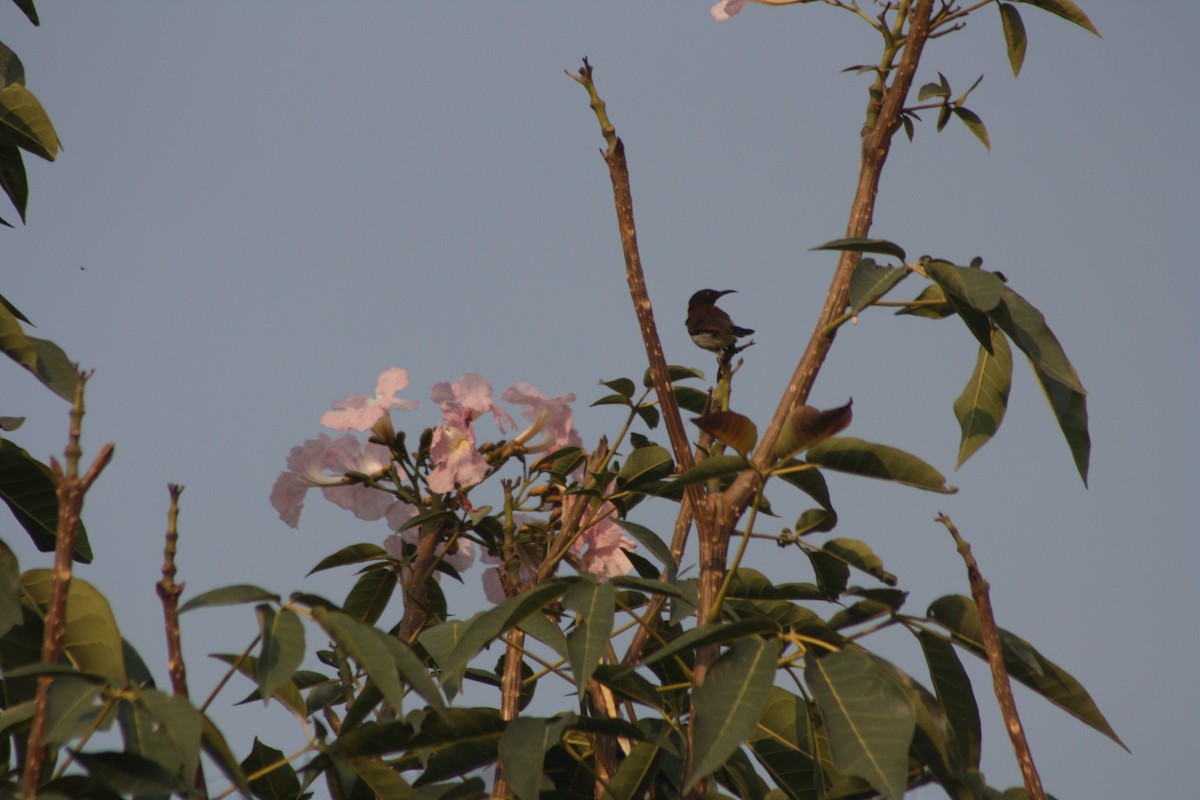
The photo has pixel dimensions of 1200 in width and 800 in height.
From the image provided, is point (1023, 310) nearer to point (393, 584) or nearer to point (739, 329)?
point (393, 584)

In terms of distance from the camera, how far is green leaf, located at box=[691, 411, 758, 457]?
5.49 feet

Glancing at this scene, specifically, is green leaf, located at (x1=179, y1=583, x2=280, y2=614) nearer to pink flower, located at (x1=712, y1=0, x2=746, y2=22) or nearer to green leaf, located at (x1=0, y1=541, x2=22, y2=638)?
green leaf, located at (x1=0, y1=541, x2=22, y2=638)

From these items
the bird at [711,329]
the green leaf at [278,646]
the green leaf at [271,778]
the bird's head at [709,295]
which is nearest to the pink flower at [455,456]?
the green leaf at [271,778]

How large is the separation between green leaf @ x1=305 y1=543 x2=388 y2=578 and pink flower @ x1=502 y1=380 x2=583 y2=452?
37cm

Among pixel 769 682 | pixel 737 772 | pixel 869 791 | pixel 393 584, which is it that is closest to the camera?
pixel 769 682

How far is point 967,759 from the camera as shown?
1754 millimetres

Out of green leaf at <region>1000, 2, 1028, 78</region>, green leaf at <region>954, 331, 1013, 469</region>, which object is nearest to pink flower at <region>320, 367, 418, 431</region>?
green leaf at <region>954, 331, 1013, 469</region>

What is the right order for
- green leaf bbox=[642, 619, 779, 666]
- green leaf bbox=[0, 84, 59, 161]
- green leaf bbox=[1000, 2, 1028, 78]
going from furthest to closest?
green leaf bbox=[1000, 2, 1028, 78] → green leaf bbox=[0, 84, 59, 161] → green leaf bbox=[642, 619, 779, 666]

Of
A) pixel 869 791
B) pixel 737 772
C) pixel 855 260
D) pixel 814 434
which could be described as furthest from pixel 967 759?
pixel 855 260

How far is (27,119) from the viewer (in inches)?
88.1

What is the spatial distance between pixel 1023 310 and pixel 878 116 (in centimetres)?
51

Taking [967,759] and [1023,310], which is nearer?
[967,759]

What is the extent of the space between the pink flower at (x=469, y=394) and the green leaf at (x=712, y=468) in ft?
2.56

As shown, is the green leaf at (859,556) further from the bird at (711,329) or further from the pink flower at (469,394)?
the bird at (711,329)
